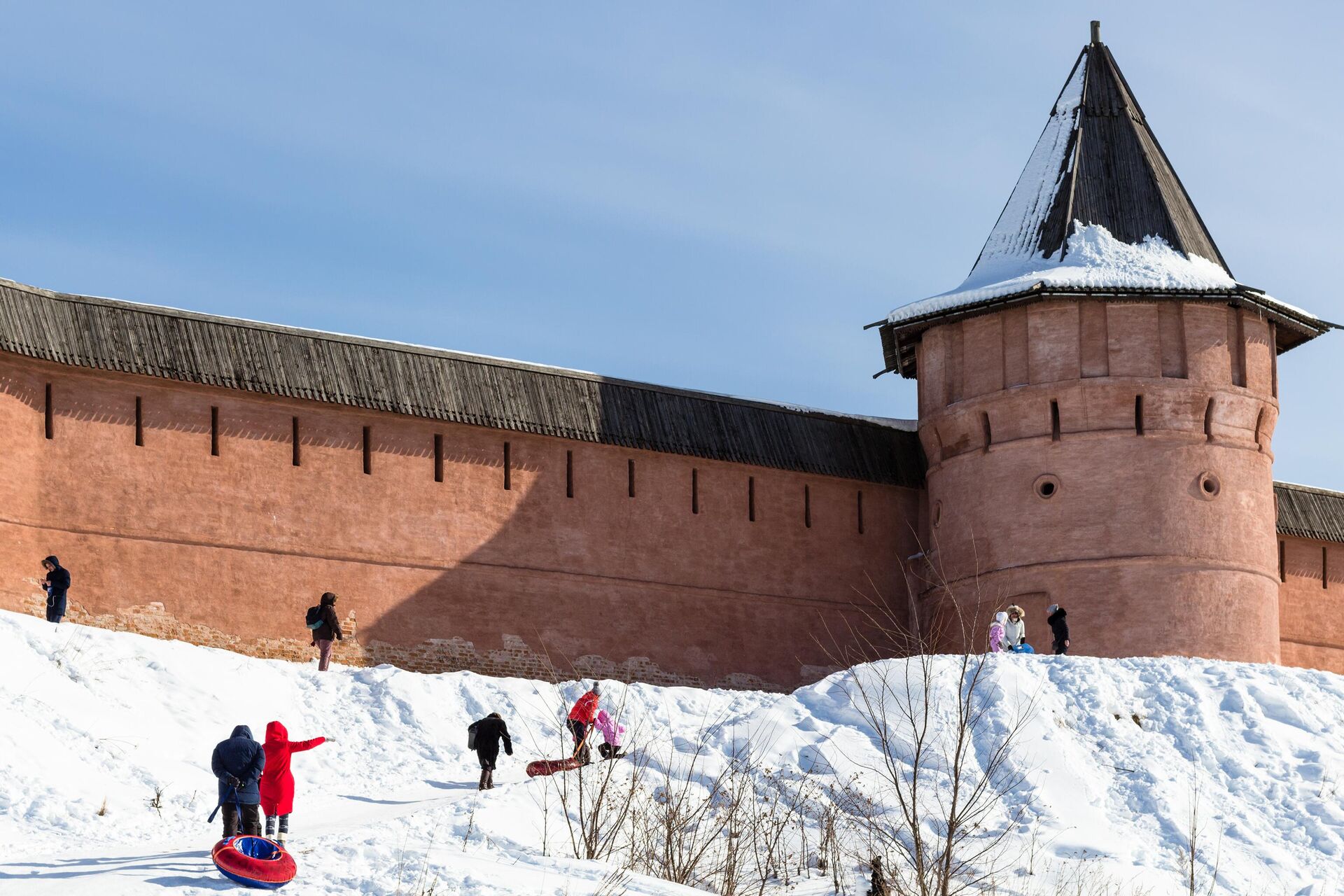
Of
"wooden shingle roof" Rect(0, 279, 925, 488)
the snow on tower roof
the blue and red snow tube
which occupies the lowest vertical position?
the blue and red snow tube

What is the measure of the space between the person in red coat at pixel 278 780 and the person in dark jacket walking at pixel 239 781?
0.55 feet

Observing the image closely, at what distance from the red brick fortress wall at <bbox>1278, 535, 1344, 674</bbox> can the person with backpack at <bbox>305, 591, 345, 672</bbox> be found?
12469mm

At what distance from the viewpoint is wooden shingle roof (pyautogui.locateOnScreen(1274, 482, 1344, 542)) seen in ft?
90.2

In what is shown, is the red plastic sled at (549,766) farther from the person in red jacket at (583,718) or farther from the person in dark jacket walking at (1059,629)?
the person in dark jacket walking at (1059,629)

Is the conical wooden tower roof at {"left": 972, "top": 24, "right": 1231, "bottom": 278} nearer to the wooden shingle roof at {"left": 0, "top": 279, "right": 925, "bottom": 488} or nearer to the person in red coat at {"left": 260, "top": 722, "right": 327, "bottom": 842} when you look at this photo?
the wooden shingle roof at {"left": 0, "top": 279, "right": 925, "bottom": 488}

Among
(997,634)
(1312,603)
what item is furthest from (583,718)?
(1312,603)

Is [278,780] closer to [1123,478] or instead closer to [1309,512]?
[1123,478]

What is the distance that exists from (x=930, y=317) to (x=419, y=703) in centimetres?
916

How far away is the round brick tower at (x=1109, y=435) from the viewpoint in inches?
954

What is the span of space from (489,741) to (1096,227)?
12.0m

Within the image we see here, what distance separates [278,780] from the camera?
13617mm

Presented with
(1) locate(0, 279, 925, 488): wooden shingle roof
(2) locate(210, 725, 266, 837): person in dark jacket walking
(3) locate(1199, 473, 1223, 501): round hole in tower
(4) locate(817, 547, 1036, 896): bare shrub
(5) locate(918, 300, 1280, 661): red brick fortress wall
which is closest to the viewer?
(2) locate(210, 725, 266, 837): person in dark jacket walking

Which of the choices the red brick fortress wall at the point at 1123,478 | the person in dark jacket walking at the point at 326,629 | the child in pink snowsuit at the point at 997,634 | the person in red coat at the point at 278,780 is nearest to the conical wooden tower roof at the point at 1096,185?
the red brick fortress wall at the point at 1123,478

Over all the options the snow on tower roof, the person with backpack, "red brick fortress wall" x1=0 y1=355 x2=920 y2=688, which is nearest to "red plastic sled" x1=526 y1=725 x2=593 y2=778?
the person with backpack
